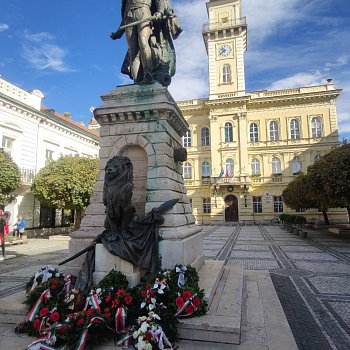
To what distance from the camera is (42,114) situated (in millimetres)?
21891

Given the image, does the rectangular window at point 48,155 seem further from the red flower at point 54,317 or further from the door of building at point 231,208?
the red flower at point 54,317

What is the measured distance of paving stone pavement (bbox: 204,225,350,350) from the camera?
13.9 feet

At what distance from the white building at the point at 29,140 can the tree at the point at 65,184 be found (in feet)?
6.49

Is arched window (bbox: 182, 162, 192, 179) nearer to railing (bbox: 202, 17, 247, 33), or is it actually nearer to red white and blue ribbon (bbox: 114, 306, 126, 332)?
railing (bbox: 202, 17, 247, 33)

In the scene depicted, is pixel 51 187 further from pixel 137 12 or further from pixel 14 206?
pixel 137 12

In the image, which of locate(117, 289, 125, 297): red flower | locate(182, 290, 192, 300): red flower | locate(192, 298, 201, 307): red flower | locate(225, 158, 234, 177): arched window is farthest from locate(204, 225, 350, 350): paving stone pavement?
locate(225, 158, 234, 177): arched window

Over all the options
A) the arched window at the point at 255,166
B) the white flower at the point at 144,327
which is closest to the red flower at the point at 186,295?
the white flower at the point at 144,327

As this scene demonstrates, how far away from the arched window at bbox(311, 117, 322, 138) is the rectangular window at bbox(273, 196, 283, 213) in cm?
828

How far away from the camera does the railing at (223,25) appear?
116 ft

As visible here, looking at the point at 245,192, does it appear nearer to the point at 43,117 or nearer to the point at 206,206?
the point at 206,206

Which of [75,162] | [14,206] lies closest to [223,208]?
[75,162]

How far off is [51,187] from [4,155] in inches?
127

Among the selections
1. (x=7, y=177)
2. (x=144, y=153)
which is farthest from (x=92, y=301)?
(x=7, y=177)

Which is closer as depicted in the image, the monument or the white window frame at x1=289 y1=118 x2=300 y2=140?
the monument
